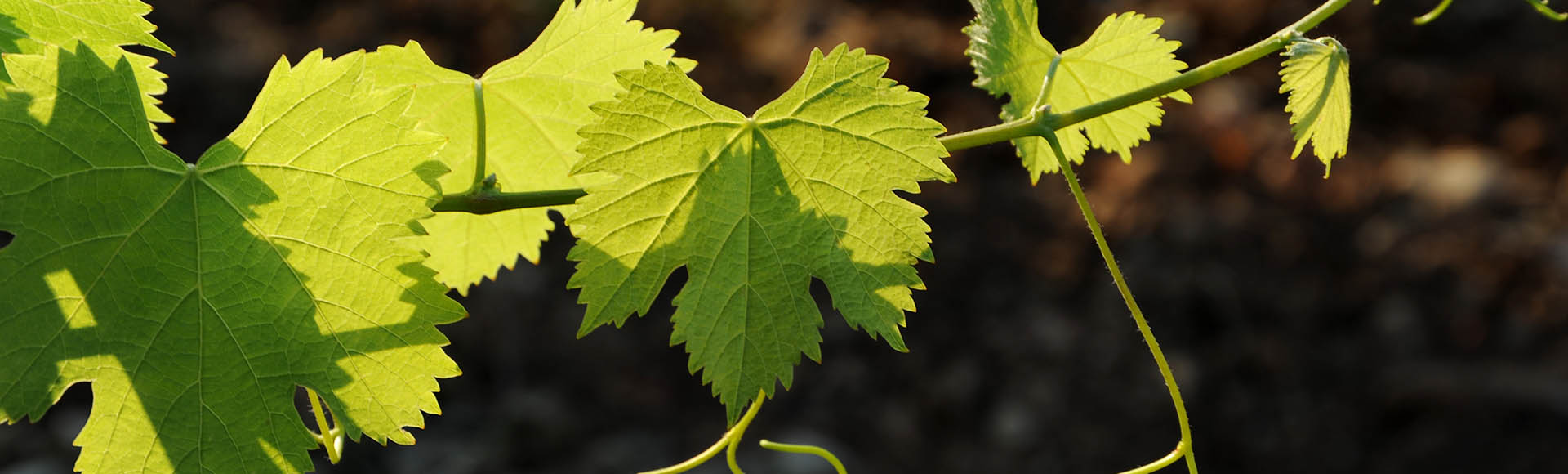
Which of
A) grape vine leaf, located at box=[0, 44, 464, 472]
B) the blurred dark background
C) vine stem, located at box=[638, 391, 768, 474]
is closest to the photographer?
grape vine leaf, located at box=[0, 44, 464, 472]

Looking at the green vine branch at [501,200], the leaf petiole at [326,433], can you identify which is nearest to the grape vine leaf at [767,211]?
the green vine branch at [501,200]

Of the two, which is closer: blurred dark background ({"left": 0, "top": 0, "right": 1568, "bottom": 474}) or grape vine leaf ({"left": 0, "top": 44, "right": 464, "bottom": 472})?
grape vine leaf ({"left": 0, "top": 44, "right": 464, "bottom": 472})

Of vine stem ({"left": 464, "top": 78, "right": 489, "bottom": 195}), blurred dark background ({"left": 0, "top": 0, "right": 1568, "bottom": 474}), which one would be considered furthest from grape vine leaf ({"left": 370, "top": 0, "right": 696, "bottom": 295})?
blurred dark background ({"left": 0, "top": 0, "right": 1568, "bottom": 474})

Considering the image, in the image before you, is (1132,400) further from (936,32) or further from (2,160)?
(2,160)

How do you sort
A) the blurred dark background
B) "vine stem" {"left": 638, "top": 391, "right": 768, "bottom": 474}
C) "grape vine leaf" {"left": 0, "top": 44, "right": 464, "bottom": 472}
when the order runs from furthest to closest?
1. the blurred dark background
2. "vine stem" {"left": 638, "top": 391, "right": 768, "bottom": 474}
3. "grape vine leaf" {"left": 0, "top": 44, "right": 464, "bottom": 472}

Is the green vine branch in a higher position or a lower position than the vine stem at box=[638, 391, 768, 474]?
higher

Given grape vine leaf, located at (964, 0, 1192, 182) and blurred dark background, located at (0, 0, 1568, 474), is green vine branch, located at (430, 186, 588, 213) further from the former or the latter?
blurred dark background, located at (0, 0, 1568, 474)

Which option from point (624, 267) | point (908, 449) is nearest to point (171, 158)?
point (624, 267)

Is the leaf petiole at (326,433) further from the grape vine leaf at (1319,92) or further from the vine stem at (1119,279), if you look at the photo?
the grape vine leaf at (1319,92)
